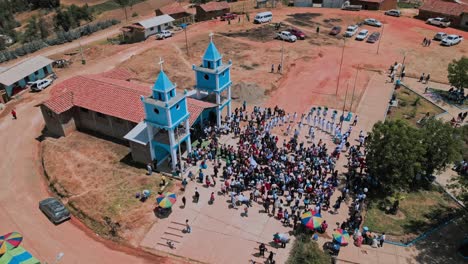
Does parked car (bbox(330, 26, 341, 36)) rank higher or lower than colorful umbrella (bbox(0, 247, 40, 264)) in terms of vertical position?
higher

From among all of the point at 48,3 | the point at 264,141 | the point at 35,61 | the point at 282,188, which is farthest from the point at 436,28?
the point at 48,3

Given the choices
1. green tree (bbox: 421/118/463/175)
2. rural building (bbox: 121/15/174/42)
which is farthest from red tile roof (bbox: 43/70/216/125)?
rural building (bbox: 121/15/174/42)

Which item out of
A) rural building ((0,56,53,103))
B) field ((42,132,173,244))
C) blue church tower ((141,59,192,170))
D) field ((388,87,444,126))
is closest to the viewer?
field ((42,132,173,244))

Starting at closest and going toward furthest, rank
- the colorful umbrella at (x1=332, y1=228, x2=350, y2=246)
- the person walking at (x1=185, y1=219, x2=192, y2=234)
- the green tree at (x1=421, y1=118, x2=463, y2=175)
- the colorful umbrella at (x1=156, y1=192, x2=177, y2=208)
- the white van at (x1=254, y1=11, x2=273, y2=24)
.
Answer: the colorful umbrella at (x1=332, y1=228, x2=350, y2=246) < the person walking at (x1=185, y1=219, x2=192, y2=234) < the colorful umbrella at (x1=156, y1=192, x2=177, y2=208) < the green tree at (x1=421, y1=118, x2=463, y2=175) < the white van at (x1=254, y1=11, x2=273, y2=24)

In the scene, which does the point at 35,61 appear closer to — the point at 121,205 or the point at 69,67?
the point at 69,67

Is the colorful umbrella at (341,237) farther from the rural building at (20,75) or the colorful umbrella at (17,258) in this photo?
the rural building at (20,75)

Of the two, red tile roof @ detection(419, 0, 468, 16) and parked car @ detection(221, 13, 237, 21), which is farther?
parked car @ detection(221, 13, 237, 21)

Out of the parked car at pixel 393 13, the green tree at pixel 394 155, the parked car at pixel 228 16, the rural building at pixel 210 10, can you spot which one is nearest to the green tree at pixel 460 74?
the green tree at pixel 394 155

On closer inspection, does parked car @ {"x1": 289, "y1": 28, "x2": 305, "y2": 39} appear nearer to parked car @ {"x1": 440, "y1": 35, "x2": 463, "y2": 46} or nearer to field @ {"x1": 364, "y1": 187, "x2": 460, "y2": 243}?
parked car @ {"x1": 440, "y1": 35, "x2": 463, "y2": 46}
